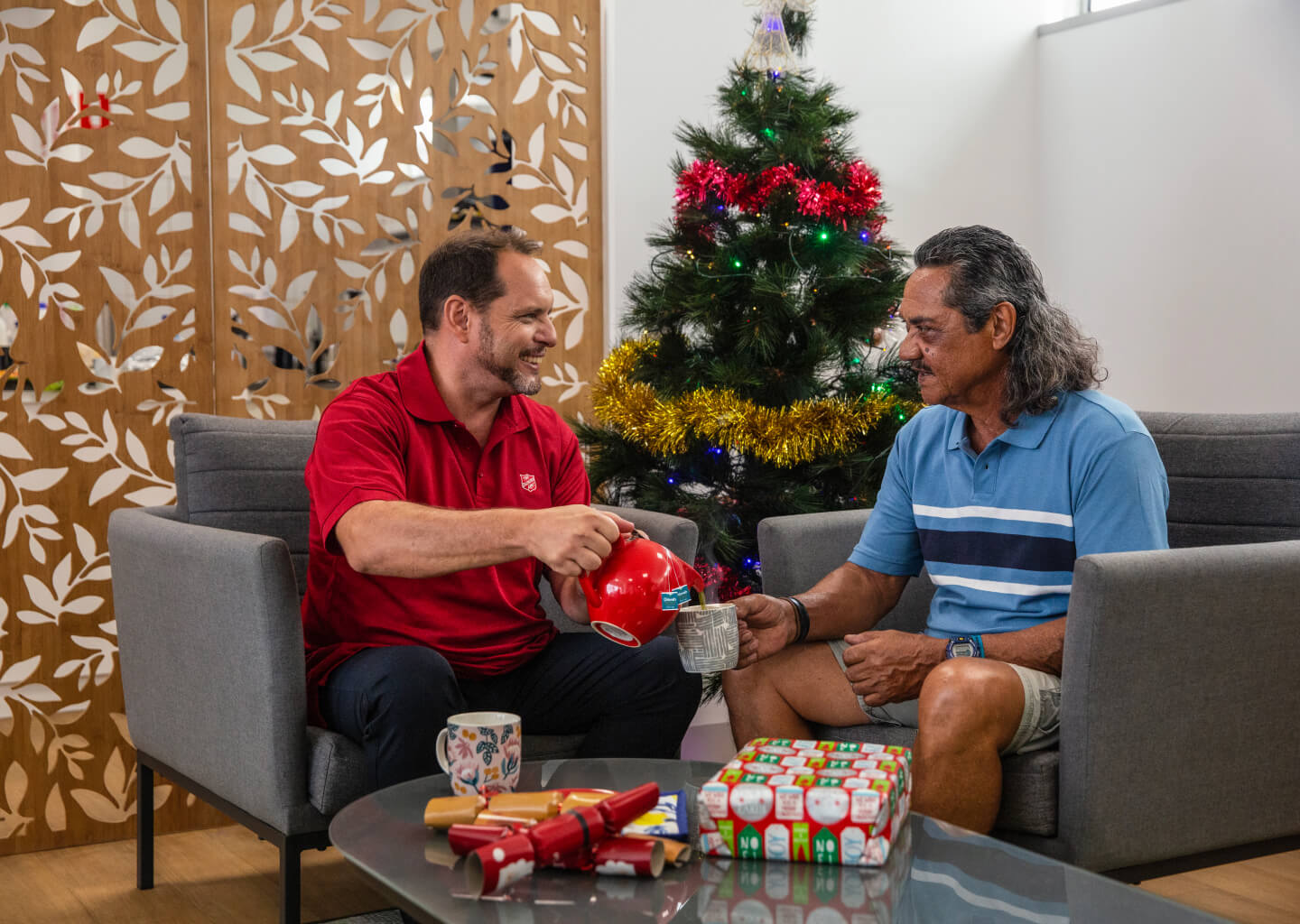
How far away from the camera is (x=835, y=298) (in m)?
2.75

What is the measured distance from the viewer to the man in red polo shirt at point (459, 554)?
1.80 meters

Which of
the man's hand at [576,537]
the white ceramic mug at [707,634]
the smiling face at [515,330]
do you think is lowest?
the white ceramic mug at [707,634]

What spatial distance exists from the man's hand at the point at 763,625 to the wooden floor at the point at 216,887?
0.88m

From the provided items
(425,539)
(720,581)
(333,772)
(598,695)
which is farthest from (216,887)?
(720,581)

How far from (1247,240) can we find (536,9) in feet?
6.91

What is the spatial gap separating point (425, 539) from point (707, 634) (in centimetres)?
45

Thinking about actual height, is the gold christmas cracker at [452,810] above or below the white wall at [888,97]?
below

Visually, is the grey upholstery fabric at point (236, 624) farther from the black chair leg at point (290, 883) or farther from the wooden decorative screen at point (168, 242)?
the wooden decorative screen at point (168, 242)

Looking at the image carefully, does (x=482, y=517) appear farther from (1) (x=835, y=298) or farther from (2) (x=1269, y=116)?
(2) (x=1269, y=116)

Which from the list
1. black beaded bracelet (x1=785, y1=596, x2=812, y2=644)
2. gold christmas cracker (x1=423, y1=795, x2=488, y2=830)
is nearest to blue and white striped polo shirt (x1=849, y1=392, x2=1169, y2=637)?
black beaded bracelet (x1=785, y1=596, x2=812, y2=644)

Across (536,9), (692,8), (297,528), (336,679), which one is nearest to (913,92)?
(692,8)

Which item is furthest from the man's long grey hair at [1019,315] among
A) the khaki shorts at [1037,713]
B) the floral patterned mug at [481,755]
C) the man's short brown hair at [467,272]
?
the floral patterned mug at [481,755]

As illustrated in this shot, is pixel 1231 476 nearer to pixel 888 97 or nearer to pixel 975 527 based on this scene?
pixel 975 527

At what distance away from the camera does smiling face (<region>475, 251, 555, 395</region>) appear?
212 centimetres
